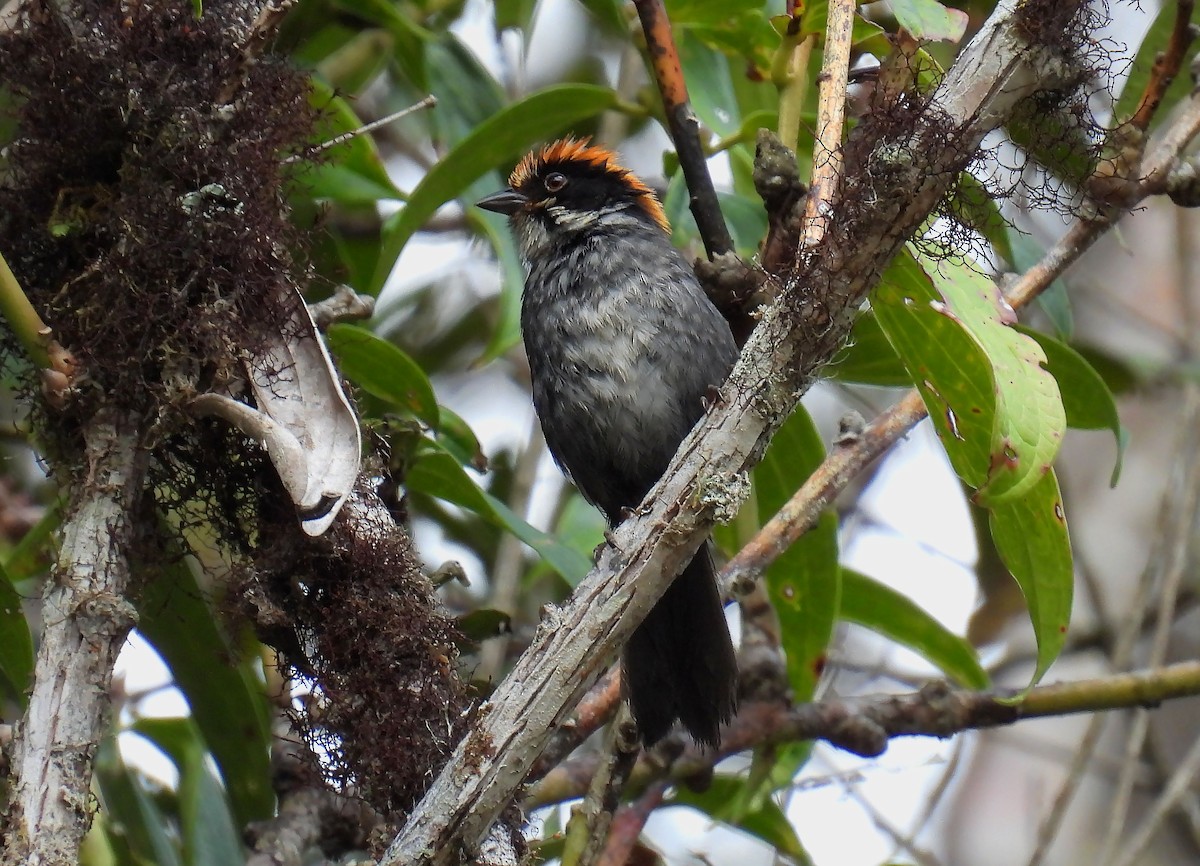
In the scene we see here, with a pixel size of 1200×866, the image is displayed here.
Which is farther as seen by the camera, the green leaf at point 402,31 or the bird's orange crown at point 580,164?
the bird's orange crown at point 580,164

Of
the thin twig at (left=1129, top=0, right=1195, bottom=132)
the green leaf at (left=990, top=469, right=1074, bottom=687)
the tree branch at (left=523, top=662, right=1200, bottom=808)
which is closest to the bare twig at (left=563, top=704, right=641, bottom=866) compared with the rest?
the tree branch at (left=523, top=662, right=1200, bottom=808)

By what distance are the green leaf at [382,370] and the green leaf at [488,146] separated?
25 centimetres

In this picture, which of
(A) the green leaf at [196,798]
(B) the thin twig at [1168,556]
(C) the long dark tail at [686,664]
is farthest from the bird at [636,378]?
(B) the thin twig at [1168,556]

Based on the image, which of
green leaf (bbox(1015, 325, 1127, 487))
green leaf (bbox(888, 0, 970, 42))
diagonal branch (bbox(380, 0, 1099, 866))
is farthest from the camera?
green leaf (bbox(1015, 325, 1127, 487))

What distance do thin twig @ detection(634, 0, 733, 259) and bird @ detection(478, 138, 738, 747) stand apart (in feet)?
2.16

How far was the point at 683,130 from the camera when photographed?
9.42ft

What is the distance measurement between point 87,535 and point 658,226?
228 centimetres

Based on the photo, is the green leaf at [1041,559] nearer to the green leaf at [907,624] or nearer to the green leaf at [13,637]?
the green leaf at [907,624]

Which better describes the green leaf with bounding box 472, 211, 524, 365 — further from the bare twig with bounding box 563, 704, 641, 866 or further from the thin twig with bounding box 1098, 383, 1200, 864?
the thin twig with bounding box 1098, 383, 1200, 864

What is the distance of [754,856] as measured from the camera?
6.08m

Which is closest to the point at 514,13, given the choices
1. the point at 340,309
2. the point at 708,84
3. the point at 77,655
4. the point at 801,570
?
the point at 708,84

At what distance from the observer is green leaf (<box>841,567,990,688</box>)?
3621 mm

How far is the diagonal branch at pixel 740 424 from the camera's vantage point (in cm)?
194

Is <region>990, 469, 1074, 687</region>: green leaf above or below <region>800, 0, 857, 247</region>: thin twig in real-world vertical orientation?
below
